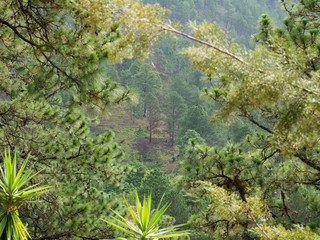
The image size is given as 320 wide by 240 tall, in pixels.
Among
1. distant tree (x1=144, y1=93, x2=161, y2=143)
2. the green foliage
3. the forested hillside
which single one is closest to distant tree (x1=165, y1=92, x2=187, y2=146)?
distant tree (x1=144, y1=93, x2=161, y2=143)

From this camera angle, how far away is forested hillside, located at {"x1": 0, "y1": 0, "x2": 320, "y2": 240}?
2.47 meters

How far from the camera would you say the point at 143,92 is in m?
36.8

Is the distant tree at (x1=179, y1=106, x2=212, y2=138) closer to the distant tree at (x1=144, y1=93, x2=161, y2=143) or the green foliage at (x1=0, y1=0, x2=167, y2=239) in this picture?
the distant tree at (x1=144, y1=93, x2=161, y2=143)

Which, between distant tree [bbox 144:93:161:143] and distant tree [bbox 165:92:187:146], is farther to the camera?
distant tree [bbox 144:93:161:143]

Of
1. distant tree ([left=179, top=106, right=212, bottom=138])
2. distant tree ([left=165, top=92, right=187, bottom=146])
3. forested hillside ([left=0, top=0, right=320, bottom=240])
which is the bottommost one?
forested hillside ([left=0, top=0, right=320, bottom=240])

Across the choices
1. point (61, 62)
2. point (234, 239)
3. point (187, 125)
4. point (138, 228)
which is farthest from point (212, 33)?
point (187, 125)

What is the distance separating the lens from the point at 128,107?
3717mm

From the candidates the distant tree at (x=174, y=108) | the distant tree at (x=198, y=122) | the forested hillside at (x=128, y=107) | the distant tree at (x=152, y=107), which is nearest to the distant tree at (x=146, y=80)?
the distant tree at (x=152, y=107)

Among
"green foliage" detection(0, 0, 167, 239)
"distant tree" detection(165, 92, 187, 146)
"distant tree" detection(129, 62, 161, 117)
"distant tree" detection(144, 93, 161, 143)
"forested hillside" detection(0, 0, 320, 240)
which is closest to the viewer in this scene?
"forested hillside" detection(0, 0, 320, 240)

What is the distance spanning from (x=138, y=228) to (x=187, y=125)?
2515cm

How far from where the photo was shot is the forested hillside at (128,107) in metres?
2.47

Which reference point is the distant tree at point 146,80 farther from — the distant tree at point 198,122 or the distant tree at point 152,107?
the distant tree at point 198,122

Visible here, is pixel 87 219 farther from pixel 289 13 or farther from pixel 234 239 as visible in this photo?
pixel 234 239

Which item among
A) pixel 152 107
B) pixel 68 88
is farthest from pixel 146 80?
pixel 68 88
